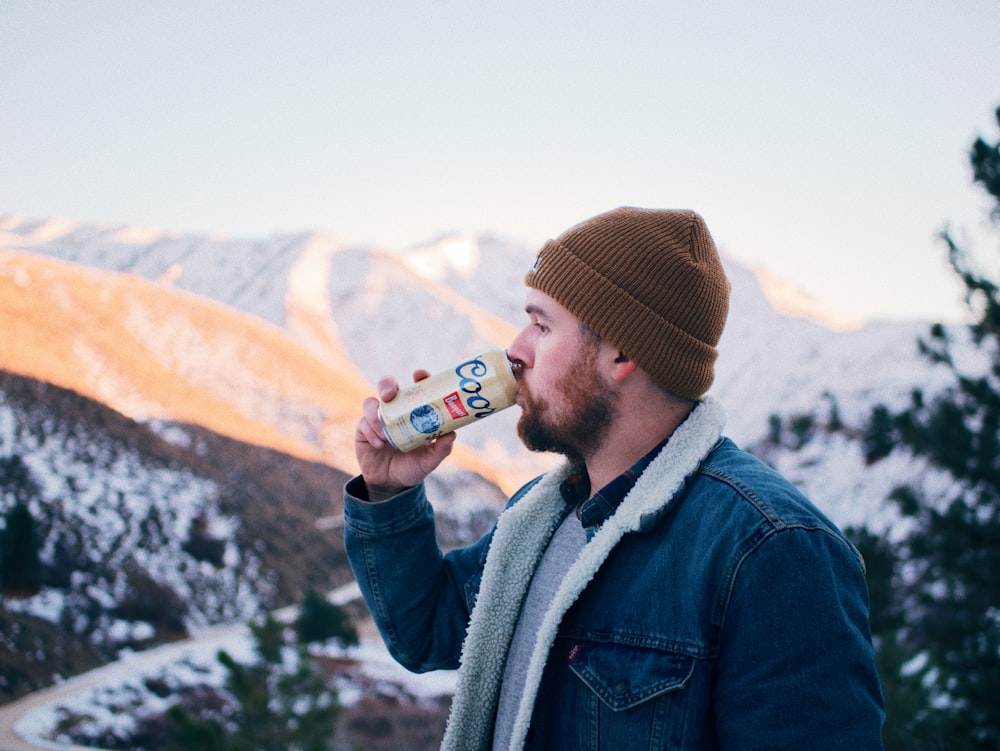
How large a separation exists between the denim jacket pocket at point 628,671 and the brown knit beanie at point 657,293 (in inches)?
30.4

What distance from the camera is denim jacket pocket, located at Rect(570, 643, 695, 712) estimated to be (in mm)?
1736

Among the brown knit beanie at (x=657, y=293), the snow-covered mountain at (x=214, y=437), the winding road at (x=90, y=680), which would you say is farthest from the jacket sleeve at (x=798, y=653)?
the snow-covered mountain at (x=214, y=437)

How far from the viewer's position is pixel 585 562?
2037 millimetres

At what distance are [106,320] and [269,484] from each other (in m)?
14.6

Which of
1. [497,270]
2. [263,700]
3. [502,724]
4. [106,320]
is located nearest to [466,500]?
[106,320]

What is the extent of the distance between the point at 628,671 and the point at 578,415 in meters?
0.75

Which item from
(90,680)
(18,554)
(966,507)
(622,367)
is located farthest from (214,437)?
(622,367)

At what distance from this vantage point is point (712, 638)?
1725mm

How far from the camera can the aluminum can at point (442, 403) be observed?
2.66 meters

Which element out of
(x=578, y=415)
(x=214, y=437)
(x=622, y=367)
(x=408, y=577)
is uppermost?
(x=622, y=367)

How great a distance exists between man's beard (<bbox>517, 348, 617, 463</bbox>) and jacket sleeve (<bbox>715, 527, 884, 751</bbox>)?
2.31ft

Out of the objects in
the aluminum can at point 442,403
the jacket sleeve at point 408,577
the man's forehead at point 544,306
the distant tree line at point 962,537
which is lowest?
the distant tree line at point 962,537

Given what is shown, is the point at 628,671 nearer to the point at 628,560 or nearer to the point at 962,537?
the point at 628,560

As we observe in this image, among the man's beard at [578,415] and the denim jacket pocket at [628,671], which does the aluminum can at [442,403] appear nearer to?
the man's beard at [578,415]
